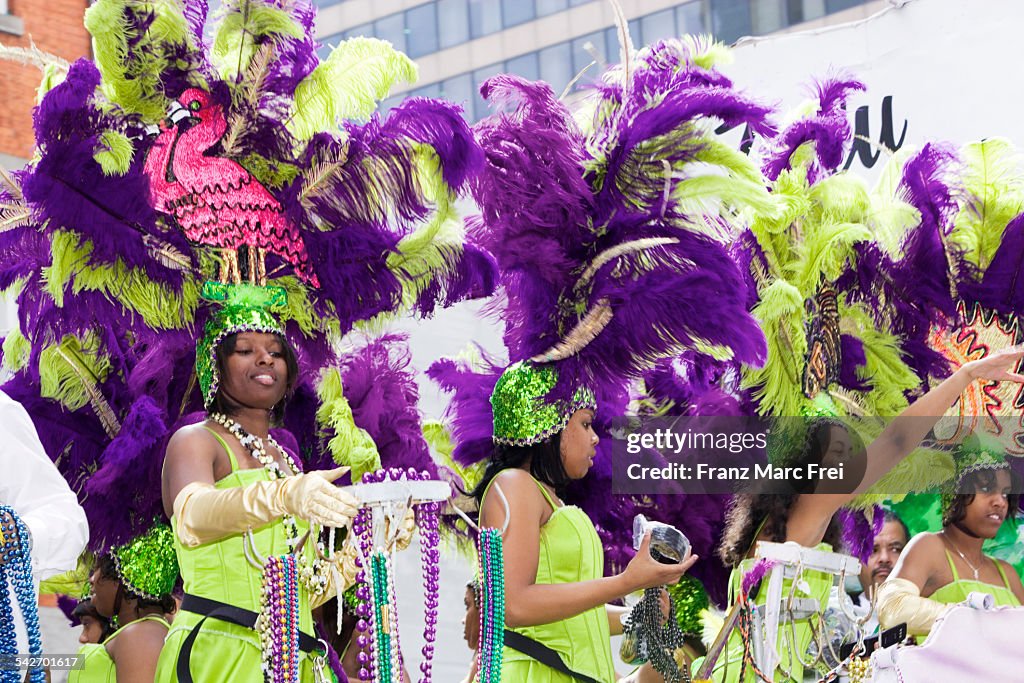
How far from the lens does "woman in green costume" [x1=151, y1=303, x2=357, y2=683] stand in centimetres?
362

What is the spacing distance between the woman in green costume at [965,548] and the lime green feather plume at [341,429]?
1766mm

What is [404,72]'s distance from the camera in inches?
166

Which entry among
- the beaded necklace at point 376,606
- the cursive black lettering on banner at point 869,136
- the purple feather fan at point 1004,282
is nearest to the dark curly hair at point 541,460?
the beaded necklace at point 376,606

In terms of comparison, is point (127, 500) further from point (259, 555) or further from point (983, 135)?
point (983, 135)

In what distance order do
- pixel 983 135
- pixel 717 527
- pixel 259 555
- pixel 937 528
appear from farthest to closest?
pixel 983 135
pixel 937 528
pixel 717 527
pixel 259 555

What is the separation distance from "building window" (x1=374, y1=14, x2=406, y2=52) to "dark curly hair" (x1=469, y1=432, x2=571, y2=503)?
91.0 feet

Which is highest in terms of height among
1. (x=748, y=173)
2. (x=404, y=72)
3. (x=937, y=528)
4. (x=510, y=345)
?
(x=404, y=72)

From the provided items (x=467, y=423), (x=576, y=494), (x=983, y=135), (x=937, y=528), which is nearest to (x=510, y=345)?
(x=467, y=423)

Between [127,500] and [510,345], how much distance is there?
1239 mm

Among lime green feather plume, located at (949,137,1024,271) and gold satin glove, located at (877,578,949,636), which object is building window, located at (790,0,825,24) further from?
gold satin glove, located at (877,578,949,636)

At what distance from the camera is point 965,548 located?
17.1ft

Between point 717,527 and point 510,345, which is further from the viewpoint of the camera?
point 717,527

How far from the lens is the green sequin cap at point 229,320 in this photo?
3826 millimetres


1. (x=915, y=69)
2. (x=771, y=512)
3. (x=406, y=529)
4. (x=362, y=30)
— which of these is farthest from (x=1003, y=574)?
(x=362, y=30)
